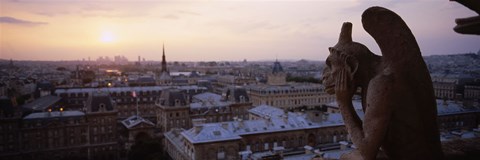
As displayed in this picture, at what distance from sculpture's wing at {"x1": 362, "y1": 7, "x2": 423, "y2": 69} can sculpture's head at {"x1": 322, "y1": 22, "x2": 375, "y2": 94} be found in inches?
9.4

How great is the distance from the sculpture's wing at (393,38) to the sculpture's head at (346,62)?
0.24 m

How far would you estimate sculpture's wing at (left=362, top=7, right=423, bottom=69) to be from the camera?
3328 mm

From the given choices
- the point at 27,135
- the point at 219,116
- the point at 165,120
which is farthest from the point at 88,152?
the point at 219,116

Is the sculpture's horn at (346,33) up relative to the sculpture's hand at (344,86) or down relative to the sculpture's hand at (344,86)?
up

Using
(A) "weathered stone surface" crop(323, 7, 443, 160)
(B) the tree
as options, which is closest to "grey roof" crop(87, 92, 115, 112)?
(B) the tree

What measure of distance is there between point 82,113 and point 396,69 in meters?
42.1

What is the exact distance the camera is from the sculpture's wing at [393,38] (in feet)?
10.9

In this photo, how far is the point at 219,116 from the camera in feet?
149

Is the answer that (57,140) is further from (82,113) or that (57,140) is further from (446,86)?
(446,86)

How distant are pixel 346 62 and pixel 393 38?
51cm

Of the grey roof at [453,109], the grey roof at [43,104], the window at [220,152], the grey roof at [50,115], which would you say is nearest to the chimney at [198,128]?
the window at [220,152]

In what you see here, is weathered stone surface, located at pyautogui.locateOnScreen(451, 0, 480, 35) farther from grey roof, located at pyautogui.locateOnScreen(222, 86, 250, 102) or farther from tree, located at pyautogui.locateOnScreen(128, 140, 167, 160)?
grey roof, located at pyautogui.locateOnScreen(222, 86, 250, 102)

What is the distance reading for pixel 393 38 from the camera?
3.35 meters

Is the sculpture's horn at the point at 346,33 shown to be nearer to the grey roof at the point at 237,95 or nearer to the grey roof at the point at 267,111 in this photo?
the grey roof at the point at 267,111
